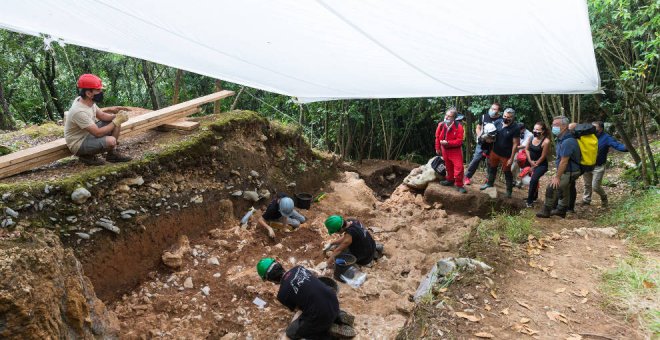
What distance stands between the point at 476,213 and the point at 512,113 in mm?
1762

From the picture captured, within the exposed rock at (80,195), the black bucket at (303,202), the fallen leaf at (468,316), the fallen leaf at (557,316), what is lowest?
the fallen leaf at (557,316)

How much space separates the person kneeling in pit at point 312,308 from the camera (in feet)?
10.6

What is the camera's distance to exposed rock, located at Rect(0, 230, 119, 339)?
2.32 m

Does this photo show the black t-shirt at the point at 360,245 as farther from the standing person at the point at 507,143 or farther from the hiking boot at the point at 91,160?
the standing person at the point at 507,143

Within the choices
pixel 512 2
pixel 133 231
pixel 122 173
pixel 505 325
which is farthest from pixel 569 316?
pixel 122 173

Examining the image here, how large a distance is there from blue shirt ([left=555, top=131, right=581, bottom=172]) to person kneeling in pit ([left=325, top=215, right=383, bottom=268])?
2.87m

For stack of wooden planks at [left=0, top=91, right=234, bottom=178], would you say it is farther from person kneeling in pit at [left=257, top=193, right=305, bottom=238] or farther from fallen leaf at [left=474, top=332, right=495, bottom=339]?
fallen leaf at [left=474, top=332, right=495, bottom=339]

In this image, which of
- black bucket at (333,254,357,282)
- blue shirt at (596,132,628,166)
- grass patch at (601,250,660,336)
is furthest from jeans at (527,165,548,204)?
black bucket at (333,254,357,282)

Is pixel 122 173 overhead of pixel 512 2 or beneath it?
beneath

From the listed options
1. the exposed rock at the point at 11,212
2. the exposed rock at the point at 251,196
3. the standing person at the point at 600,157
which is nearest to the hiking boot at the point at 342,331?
the exposed rock at the point at 251,196

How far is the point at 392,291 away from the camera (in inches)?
162

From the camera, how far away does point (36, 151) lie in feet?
12.6

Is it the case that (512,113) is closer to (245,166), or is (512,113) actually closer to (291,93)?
(291,93)

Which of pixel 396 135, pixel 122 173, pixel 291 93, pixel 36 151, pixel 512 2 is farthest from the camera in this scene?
pixel 396 135
